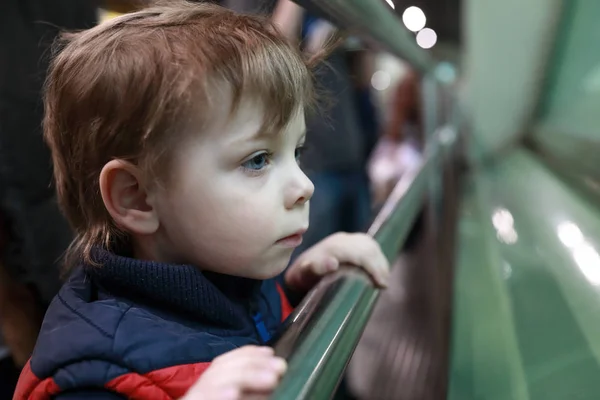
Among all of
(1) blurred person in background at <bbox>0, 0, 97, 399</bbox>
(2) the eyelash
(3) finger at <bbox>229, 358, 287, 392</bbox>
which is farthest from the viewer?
(1) blurred person in background at <bbox>0, 0, 97, 399</bbox>

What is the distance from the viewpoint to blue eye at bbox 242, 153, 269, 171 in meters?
0.36

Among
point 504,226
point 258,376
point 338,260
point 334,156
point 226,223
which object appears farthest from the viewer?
point 334,156

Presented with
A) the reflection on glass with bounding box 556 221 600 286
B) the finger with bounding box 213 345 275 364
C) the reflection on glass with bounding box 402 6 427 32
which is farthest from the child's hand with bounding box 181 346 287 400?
the reflection on glass with bounding box 402 6 427 32

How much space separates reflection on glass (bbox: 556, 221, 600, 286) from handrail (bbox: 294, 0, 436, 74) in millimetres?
304

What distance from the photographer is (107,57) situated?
33cm

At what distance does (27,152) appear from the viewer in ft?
1.58

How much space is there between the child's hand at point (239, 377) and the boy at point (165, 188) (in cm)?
2

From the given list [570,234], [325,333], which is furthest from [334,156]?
[325,333]

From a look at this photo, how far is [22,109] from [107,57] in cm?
19

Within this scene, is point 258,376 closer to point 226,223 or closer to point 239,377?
point 239,377

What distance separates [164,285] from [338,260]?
0.17 meters

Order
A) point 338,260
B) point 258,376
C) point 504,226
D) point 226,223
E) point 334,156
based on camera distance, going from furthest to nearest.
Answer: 1. point 334,156
2. point 504,226
3. point 338,260
4. point 226,223
5. point 258,376

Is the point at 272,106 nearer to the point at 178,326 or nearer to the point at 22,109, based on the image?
the point at 178,326

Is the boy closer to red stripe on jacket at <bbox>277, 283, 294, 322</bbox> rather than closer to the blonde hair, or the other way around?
the blonde hair
